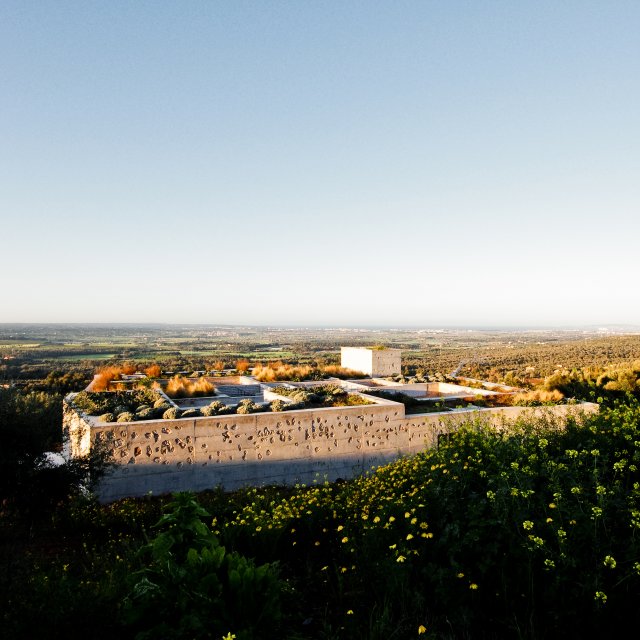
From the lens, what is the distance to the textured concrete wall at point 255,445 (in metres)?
10.0

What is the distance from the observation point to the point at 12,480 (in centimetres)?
677

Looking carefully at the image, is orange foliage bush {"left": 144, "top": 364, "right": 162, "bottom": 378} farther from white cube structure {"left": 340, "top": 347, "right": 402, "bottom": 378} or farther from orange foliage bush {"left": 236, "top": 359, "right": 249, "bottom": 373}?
white cube structure {"left": 340, "top": 347, "right": 402, "bottom": 378}

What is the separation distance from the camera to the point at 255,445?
11023 millimetres

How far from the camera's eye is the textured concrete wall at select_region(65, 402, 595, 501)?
1003cm

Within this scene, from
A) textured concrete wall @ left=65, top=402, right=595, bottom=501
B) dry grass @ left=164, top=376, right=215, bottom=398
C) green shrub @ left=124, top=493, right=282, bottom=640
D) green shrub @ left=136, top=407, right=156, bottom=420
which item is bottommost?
textured concrete wall @ left=65, top=402, right=595, bottom=501

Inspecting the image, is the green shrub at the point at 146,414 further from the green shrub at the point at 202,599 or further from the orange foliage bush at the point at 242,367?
the orange foliage bush at the point at 242,367

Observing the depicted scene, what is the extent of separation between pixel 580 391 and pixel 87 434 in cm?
1618

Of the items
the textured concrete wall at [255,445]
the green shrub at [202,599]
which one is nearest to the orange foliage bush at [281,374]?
the textured concrete wall at [255,445]

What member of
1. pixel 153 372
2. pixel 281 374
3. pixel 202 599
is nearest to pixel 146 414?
pixel 202 599

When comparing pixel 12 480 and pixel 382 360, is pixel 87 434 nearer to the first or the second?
pixel 12 480

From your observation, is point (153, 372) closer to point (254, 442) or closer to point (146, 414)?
point (146, 414)

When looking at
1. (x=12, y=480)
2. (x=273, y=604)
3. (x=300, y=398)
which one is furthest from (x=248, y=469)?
(x=273, y=604)

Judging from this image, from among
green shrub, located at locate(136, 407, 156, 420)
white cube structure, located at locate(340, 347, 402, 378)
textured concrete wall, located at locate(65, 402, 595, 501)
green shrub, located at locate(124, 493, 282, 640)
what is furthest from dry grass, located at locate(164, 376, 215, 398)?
green shrub, located at locate(124, 493, 282, 640)

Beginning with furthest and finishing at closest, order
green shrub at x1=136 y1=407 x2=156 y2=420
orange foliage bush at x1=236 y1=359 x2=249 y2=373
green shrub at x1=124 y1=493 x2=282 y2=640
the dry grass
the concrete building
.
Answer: orange foliage bush at x1=236 y1=359 x2=249 y2=373 → the dry grass → green shrub at x1=136 y1=407 x2=156 y2=420 → the concrete building → green shrub at x1=124 y1=493 x2=282 y2=640
